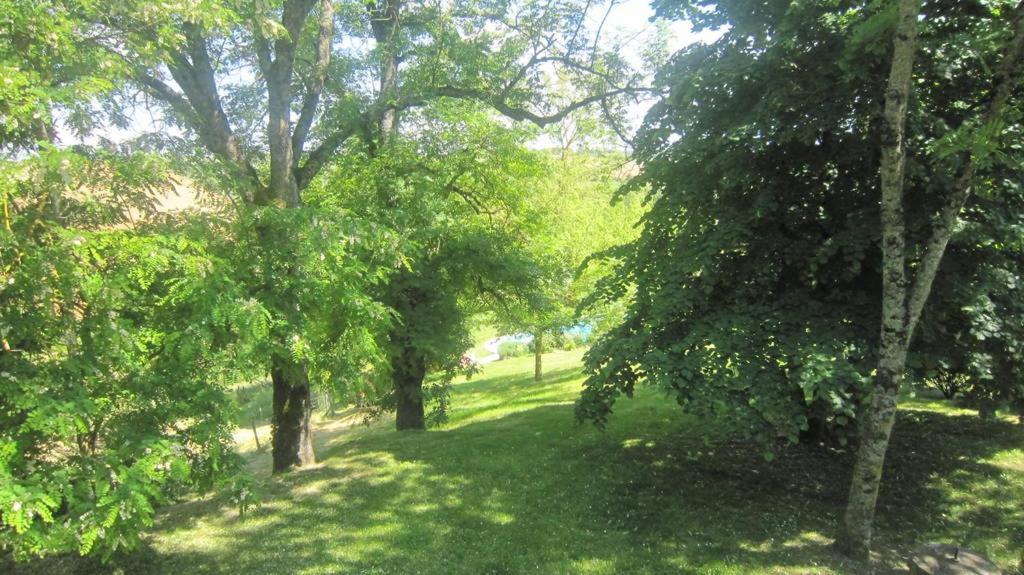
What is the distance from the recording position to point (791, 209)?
26.8ft

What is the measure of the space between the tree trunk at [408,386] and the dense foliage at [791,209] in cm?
566

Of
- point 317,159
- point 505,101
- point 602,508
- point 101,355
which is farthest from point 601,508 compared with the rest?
point 505,101

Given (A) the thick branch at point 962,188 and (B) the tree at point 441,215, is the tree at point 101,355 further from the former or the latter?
(A) the thick branch at point 962,188

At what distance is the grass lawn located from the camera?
7.12m

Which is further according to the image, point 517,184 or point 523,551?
point 517,184

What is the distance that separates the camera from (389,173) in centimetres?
1236

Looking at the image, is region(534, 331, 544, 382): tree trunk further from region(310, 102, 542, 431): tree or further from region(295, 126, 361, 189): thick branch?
region(295, 126, 361, 189): thick branch

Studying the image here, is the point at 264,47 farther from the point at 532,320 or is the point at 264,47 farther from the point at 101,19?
the point at 532,320

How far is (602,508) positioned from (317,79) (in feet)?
29.0

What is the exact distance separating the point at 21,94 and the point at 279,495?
6999 mm

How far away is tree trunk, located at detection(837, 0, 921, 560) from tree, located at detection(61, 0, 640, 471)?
624cm

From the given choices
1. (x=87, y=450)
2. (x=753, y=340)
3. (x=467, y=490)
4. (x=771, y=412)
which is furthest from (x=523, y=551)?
(x=87, y=450)

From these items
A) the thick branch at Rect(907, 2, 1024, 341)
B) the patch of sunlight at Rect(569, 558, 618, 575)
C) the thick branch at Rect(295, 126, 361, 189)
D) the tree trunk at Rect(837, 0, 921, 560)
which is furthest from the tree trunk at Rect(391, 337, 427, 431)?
the thick branch at Rect(907, 2, 1024, 341)

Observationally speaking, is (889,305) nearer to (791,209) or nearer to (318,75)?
(791,209)
